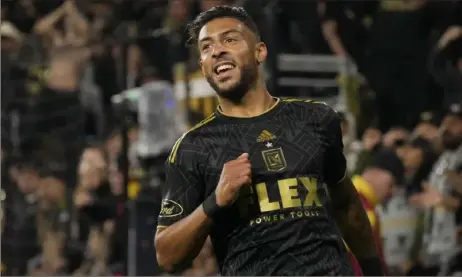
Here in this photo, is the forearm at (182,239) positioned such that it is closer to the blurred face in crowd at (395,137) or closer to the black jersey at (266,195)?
the black jersey at (266,195)

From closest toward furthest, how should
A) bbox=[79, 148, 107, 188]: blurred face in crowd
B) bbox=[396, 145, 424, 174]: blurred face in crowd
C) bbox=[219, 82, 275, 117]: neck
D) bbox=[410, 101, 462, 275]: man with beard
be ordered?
bbox=[219, 82, 275, 117]: neck
bbox=[410, 101, 462, 275]: man with beard
bbox=[396, 145, 424, 174]: blurred face in crowd
bbox=[79, 148, 107, 188]: blurred face in crowd

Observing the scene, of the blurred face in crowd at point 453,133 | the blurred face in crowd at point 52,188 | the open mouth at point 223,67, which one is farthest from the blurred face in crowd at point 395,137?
the open mouth at point 223,67

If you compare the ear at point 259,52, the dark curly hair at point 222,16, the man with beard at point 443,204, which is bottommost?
the man with beard at point 443,204

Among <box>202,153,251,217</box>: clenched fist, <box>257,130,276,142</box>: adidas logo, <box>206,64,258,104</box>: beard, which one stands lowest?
<box>202,153,251,217</box>: clenched fist

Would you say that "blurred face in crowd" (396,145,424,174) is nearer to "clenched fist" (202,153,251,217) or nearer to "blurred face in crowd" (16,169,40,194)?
"blurred face in crowd" (16,169,40,194)

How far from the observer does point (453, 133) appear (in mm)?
8180

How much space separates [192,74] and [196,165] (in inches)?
188

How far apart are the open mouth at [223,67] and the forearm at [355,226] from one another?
717mm

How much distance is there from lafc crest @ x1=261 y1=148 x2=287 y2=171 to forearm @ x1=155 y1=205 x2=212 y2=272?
1.04 feet

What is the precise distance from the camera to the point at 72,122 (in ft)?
31.4

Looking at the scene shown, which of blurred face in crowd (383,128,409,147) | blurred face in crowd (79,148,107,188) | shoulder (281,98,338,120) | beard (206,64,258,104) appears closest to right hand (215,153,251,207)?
beard (206,64,258,104)

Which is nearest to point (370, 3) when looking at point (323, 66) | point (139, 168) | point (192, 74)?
point (323, 66)

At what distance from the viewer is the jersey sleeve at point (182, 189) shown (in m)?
4.03

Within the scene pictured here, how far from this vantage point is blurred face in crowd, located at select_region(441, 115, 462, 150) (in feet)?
26.8
